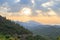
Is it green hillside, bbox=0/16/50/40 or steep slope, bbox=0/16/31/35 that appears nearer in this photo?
green hillside, bbox=0/16/50/40

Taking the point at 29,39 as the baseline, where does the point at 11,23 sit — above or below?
above

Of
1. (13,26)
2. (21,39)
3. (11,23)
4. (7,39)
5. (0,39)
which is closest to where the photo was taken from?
(0,39)

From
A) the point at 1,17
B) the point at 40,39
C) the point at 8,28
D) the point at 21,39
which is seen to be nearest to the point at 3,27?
the point at 8,28

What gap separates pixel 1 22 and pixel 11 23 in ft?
35.8

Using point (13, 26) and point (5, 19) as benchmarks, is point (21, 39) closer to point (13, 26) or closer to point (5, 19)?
point (13, 26)

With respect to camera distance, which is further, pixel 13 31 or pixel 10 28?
pixel 10 28

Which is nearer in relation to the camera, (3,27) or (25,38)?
(25,38)

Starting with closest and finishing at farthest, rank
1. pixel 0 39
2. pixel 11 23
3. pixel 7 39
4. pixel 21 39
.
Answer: pixel 0 39, pixel 7 39, pixel 21 39, pixel 11 23

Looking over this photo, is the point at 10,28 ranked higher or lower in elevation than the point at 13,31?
higher

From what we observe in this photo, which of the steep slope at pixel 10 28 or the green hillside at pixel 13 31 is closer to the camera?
the green hillside at pixel 13 31

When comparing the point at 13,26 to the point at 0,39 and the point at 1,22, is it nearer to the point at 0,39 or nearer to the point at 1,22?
the point at 1,22

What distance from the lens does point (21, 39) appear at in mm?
89688

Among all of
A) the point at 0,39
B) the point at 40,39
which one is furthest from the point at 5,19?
the point at 0,39

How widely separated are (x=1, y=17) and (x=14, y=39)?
52.5m
